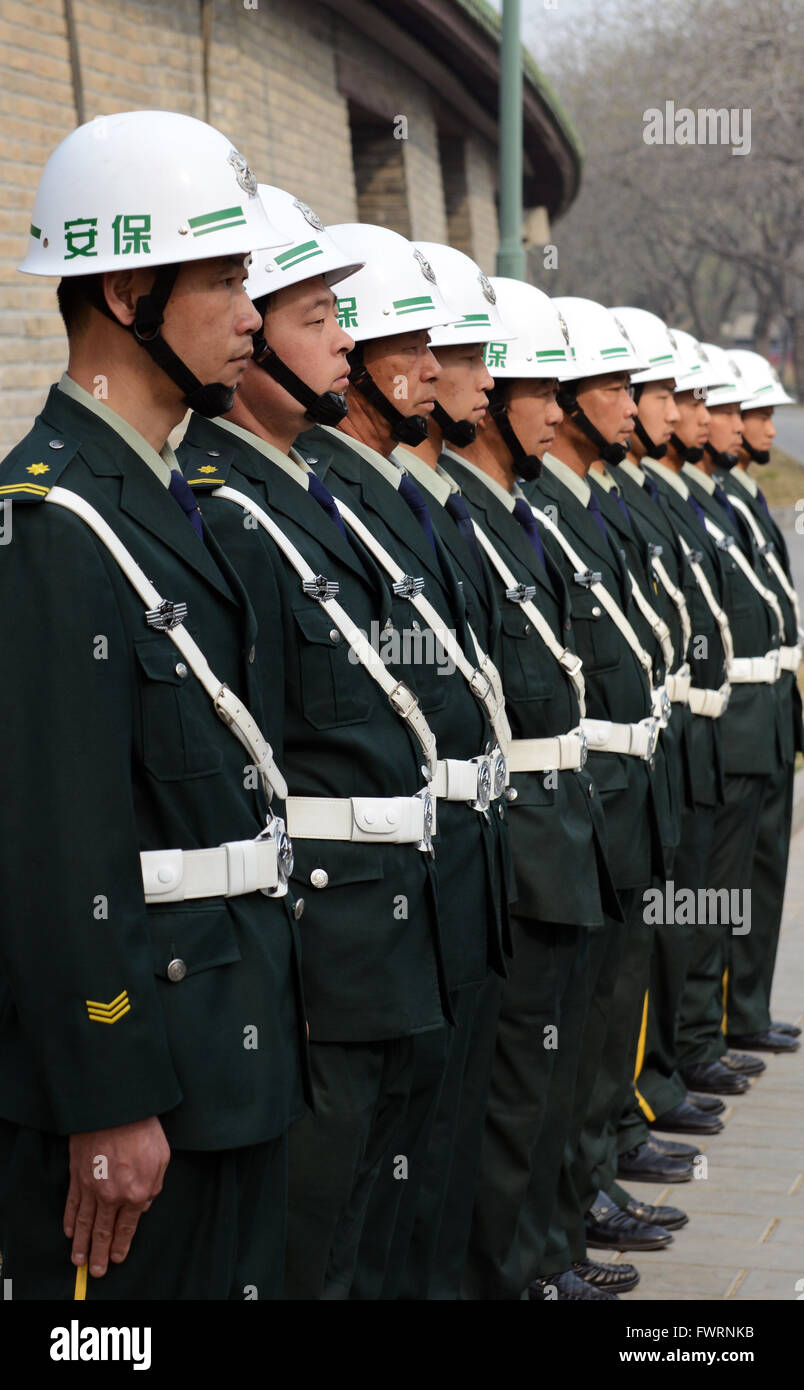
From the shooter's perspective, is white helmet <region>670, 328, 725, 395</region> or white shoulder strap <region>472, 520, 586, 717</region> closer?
white shoulder strap <region>472, 520, 586, 717</region>

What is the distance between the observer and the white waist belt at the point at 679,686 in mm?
6277

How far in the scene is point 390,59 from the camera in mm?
11805

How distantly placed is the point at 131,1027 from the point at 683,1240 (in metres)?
3.36

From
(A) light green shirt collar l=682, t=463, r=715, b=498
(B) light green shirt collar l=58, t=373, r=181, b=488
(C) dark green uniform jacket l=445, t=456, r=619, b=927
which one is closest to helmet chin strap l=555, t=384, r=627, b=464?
(C) dark green uniform jacket l=445, t=456, r=619, b=927

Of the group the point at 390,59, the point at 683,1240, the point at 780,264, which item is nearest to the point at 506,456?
the point at 683,1240

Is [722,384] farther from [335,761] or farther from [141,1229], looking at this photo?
[141,1229]

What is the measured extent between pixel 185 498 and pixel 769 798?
204 inches

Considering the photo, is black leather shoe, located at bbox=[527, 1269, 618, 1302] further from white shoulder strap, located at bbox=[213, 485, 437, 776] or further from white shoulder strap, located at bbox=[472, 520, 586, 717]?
white shoulder strap, located at bbox=[213, 485, 437, 776]

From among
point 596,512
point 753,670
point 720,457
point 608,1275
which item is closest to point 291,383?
point 596,512

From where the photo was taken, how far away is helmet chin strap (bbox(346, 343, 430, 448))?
416 centimetres

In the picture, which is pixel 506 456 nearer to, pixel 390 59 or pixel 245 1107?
pixel 245 1107

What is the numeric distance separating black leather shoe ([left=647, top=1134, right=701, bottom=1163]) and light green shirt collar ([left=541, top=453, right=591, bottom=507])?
2.09 m

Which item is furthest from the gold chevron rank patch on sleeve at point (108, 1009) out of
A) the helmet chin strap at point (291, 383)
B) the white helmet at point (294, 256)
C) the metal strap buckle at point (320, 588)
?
the white helmet at point (294, 256)

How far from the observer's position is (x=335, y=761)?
11.6 ft
